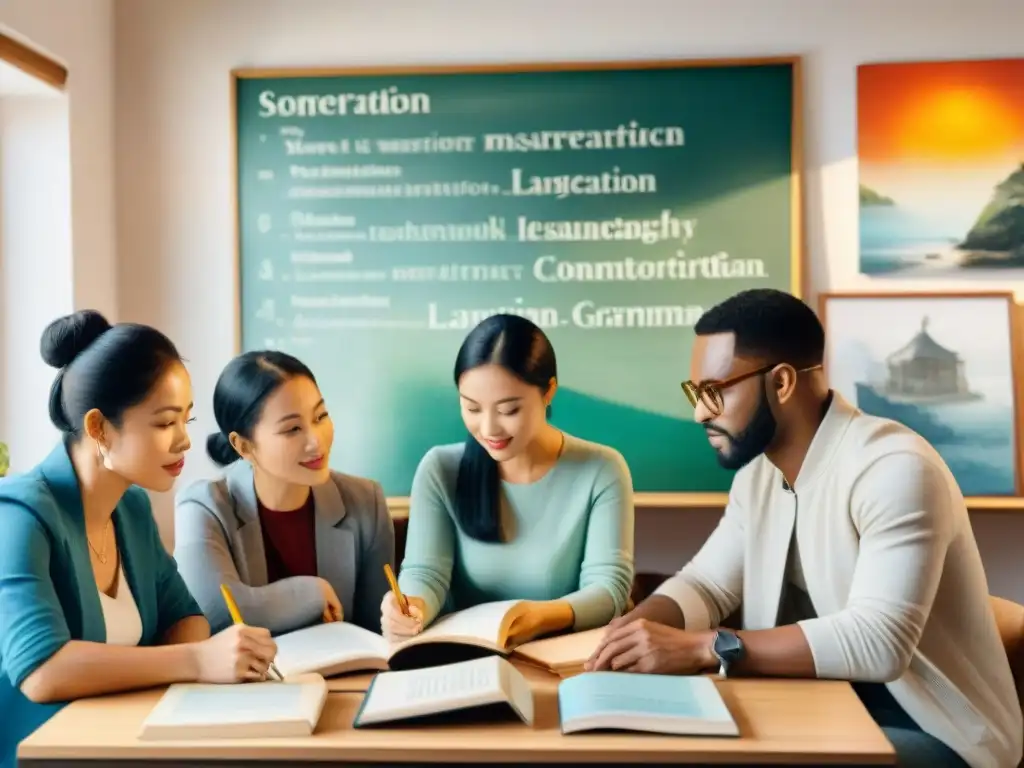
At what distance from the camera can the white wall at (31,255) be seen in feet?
8.65

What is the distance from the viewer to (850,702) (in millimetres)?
1406

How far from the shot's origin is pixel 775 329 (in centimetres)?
171

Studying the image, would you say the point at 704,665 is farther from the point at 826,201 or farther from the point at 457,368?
the point at 826,201

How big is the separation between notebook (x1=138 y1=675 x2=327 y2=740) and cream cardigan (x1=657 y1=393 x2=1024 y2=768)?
2.41 ft

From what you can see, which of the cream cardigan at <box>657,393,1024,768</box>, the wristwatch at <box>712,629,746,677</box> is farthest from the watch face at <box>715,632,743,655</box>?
the cream cardigan at <box>657,393,1024,768</box>

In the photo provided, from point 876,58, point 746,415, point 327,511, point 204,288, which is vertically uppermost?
point 876,58

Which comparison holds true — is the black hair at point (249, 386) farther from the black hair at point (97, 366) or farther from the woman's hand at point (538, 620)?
the woman's hand at point (538, 620)

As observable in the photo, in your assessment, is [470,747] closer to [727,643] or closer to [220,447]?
[727,643]

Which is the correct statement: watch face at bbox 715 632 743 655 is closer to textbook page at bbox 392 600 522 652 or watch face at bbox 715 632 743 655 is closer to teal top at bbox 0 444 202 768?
textbook page at bbox 392 600 522 652

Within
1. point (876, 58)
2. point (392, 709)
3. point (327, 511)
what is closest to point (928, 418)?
point (876, 58)

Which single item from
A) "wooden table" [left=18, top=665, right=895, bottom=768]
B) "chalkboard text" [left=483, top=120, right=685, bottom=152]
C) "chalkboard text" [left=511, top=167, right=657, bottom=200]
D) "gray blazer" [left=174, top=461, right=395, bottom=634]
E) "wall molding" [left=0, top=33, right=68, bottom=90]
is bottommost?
"wooden table" [left=18, top=665, right=895, bottom=768]

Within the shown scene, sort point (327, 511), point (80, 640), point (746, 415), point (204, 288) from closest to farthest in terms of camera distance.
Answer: point (80, 640) < point (746, 415) < point (327, 511) < point (204, 288)

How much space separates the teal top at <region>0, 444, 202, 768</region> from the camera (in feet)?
4.55

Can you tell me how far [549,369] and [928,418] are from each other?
50.5 inches
